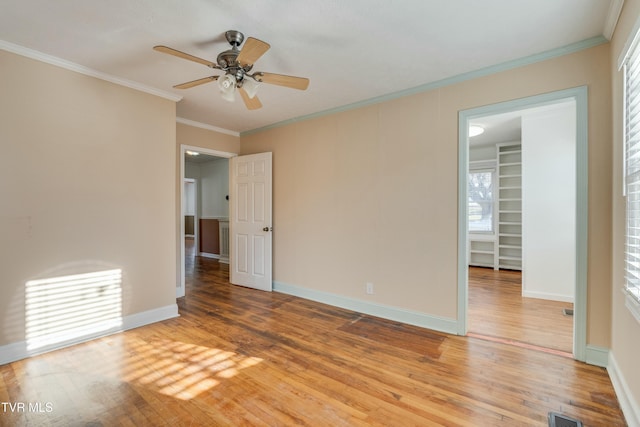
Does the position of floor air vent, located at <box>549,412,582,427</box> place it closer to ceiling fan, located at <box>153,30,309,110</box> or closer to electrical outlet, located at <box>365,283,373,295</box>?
electrical outlet, located at <box>365,283,373,295</box>

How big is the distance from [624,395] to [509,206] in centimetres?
497

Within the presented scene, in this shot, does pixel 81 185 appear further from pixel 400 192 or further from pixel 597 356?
pixel 597 356

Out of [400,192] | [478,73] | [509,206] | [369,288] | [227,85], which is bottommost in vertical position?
[369,288]

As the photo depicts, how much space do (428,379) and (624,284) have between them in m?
1.40

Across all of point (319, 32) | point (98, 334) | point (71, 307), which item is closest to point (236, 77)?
point (319, 32)

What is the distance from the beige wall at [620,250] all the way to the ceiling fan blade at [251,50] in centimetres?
205

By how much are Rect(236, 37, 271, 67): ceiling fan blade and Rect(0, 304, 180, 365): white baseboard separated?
2795mm

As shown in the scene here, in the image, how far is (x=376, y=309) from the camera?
3.50 meters

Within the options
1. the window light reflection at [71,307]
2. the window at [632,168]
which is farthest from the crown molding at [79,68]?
the window at [632,168]

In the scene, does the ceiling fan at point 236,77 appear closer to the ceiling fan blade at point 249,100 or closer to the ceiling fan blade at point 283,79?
the ceiling fan blade at point 283,79

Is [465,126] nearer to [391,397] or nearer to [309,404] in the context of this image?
[391,397]

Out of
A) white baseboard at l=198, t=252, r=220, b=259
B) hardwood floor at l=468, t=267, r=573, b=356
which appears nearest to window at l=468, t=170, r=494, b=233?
hardwood floor at l=468, t=267, r=573, b=356

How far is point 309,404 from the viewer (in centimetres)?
189

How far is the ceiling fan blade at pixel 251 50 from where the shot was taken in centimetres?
181
